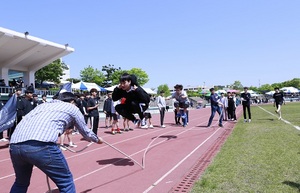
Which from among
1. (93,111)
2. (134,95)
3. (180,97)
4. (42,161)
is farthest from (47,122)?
(180,97)

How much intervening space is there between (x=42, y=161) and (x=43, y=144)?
0.19m

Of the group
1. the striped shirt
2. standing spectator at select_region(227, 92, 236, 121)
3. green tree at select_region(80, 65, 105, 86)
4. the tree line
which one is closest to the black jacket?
the striped shirt

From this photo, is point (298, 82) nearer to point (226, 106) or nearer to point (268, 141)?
point (226, 106)

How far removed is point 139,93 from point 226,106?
12582 mm

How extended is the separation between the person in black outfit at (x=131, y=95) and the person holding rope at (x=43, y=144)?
11.0ft

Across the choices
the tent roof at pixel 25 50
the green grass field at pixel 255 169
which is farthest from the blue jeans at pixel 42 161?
the tent roof at pixel 25 50

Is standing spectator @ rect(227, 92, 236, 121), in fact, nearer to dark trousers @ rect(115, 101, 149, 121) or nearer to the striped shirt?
dark trousers @ rect(115, 101, 149, 121)

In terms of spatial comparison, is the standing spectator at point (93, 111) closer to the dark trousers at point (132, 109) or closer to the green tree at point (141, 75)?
the dark trousers at point (132, 109)

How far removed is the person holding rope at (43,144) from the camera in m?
3.22

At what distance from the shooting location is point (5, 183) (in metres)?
5.61

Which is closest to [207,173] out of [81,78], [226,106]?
[226,106]

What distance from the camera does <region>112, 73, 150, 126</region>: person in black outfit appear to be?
22.7ft

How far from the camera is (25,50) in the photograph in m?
32.0

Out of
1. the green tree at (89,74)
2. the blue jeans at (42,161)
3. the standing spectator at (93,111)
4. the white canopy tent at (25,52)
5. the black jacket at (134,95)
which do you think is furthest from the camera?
the green tree at (89,74)
